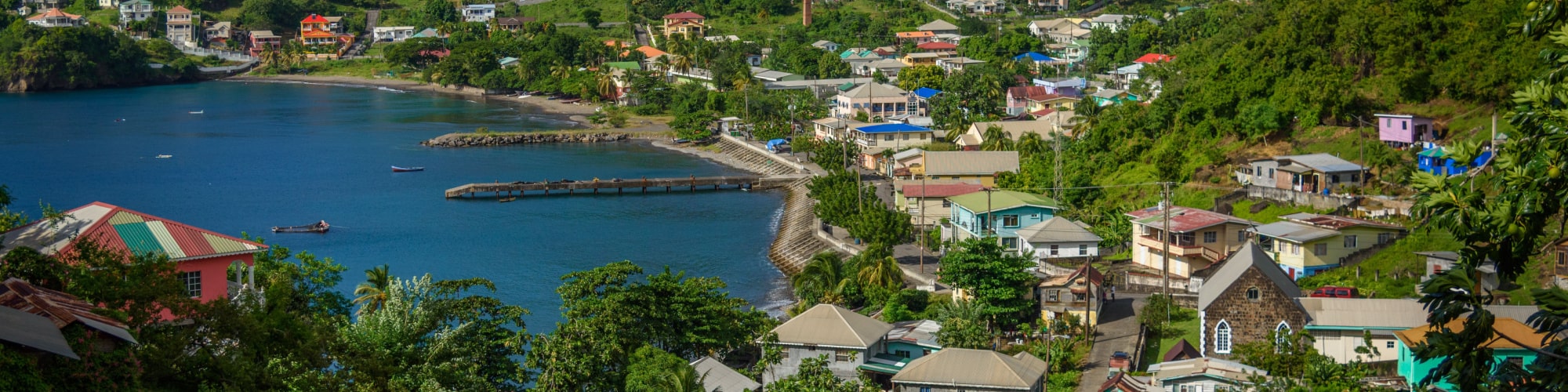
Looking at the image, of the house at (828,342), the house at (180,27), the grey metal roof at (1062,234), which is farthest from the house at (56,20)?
the house at (828,342)

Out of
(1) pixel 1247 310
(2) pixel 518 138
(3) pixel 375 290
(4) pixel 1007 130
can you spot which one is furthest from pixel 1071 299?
(2) pixel 518 138

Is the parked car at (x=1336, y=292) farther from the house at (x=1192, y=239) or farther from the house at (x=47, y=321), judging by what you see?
the house at (x=47, y=321)

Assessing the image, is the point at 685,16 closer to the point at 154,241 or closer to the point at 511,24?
the point at 511,24

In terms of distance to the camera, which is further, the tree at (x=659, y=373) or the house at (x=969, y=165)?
the house at (x=969, y=165)

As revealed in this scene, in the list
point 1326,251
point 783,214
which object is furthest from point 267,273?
point 783,214

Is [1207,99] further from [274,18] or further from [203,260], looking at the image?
[274,18]

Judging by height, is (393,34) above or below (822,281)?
above
